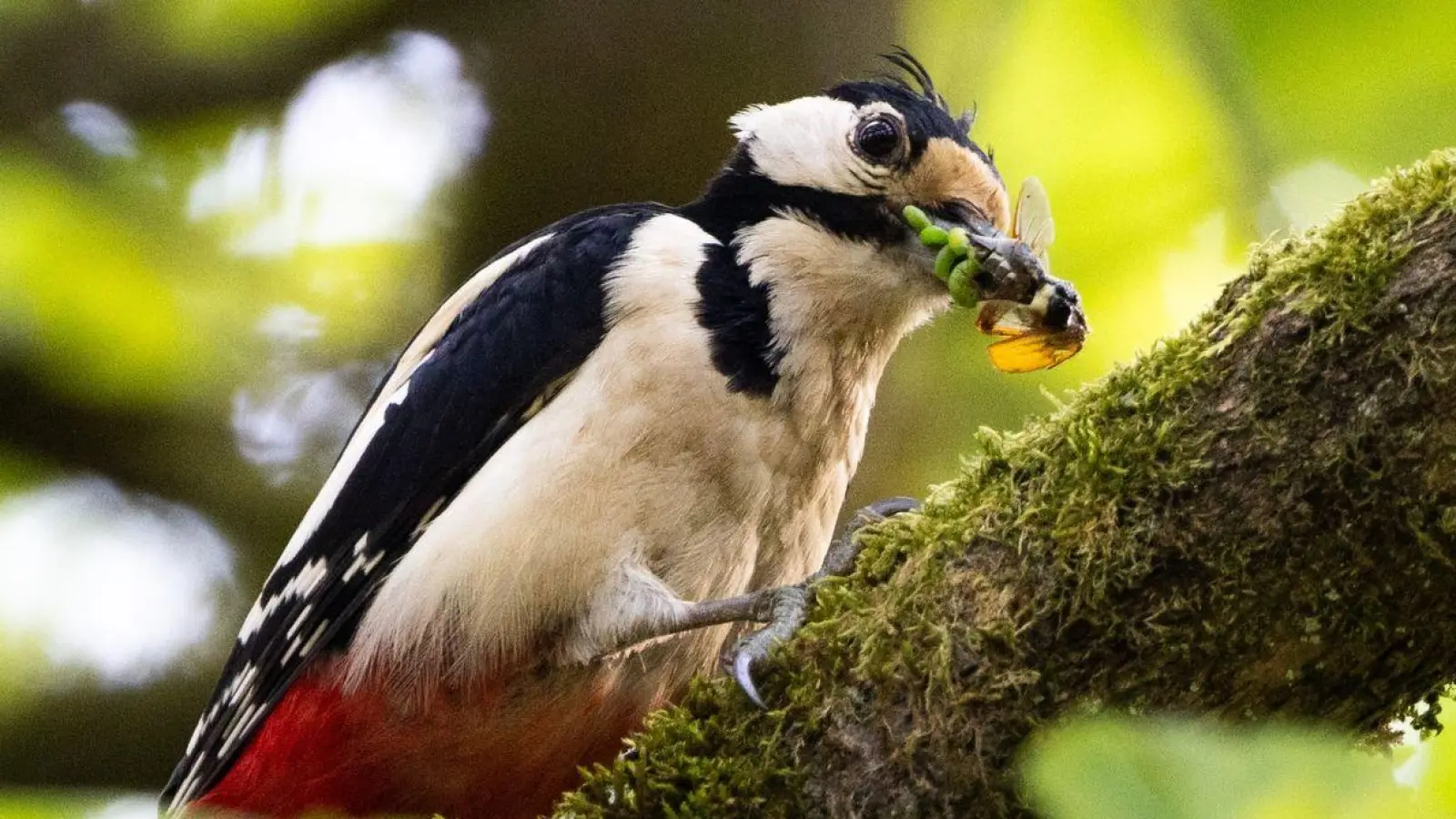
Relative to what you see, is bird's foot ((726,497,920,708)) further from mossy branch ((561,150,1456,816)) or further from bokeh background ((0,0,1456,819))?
bokeh background ((0,0,1456,819))

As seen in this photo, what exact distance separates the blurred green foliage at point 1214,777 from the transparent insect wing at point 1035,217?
80.3 inches

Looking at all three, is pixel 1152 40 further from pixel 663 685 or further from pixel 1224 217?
pixel 663 685

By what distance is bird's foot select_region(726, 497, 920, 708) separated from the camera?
83.4 inches

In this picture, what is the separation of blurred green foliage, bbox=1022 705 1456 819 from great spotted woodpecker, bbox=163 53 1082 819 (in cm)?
175

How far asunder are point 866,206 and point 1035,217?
1.06 ft

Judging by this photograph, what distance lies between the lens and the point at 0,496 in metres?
3.99

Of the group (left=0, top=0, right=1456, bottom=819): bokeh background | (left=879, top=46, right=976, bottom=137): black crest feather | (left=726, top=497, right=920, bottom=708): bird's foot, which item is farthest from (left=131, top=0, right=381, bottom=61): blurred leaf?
(left=726, top=497, right=920, bottom=708): bird's foot

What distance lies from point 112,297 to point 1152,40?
8.11ft

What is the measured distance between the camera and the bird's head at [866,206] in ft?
9.47

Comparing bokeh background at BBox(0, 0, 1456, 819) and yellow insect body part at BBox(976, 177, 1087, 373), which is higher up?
bokeh background at BBox(0, 0, 1456, 819)

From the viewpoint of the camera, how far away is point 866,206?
9.69 feet

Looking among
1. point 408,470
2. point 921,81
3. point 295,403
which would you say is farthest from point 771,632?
point 295,403

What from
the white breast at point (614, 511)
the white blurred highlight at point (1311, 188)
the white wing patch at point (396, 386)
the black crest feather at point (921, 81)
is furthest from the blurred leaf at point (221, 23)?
the white blurred highlight at point (1311, 188)

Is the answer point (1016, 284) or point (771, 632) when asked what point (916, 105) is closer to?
point (1016, 284)
